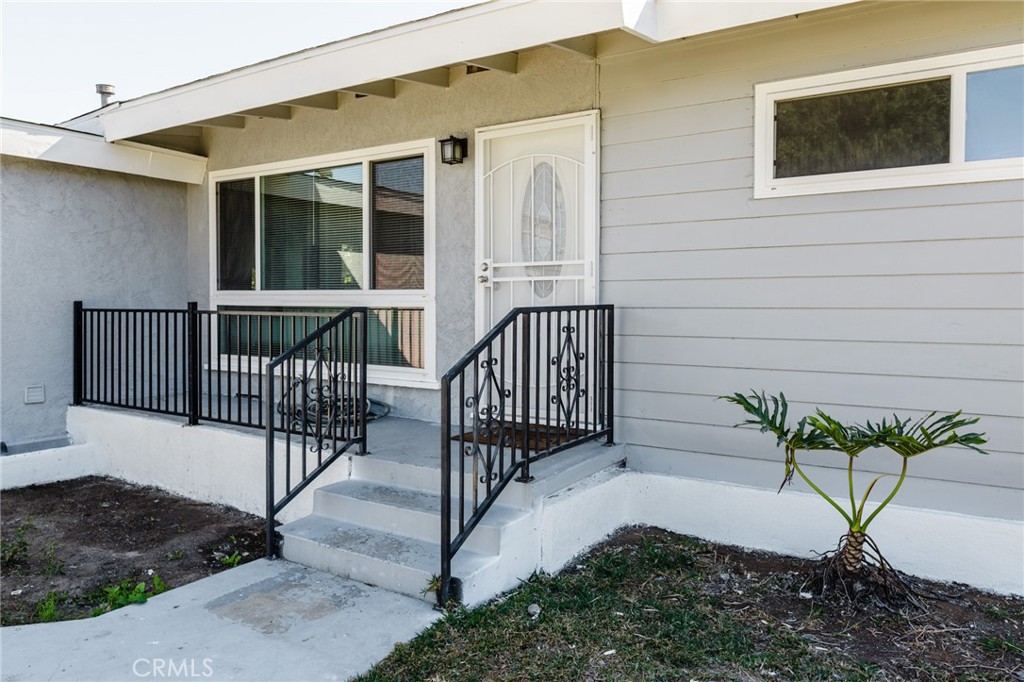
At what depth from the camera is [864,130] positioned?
10.9ft

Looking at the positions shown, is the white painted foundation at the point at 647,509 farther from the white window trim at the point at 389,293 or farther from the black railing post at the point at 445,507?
the white window trim at the point at 389,293

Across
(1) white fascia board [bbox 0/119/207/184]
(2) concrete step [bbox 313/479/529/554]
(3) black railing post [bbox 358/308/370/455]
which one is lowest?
(2) concrete step [bbox 313/479/529/554]

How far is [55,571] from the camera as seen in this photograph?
3.54m

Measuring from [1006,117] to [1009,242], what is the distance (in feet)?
1.74

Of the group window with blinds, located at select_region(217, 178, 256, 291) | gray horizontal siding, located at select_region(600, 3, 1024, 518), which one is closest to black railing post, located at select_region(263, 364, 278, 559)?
gray horizontal siding, located at select_region(600, 3, 1024, 518)

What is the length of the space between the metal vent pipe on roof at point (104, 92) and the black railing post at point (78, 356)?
2621mm

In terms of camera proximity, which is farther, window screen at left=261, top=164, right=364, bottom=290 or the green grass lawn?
window screen at left=261, top=164, right=364, bottom=290

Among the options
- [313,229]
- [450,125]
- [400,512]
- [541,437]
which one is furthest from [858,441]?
[313,229]

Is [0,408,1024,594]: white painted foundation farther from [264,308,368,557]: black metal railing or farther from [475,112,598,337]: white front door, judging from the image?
[475,112,598,337]: white front door

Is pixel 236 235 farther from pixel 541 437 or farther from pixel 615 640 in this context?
pixel 615 640

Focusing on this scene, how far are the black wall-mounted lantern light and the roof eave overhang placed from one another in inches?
24.5

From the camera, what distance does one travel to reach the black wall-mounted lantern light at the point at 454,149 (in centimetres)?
456

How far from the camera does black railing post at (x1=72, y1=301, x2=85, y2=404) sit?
5488 millimetres

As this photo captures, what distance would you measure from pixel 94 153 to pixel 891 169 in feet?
17.7
